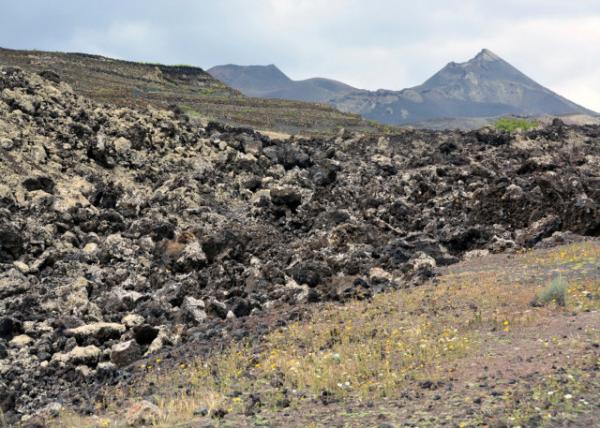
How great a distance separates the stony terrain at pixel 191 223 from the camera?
12.5 metres

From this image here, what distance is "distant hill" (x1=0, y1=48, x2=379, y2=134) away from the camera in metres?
49.2

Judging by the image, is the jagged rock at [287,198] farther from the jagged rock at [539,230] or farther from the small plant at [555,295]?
the small plant at [555,295]

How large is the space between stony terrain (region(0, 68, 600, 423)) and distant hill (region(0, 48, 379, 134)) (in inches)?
549

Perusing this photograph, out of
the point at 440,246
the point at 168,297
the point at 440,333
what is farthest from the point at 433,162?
the point at 440,333

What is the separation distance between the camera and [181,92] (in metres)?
62.6

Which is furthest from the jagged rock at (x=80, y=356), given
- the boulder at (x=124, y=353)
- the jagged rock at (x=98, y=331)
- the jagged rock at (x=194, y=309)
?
the jagged rock at (x=194, y=309)

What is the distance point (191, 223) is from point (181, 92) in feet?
140

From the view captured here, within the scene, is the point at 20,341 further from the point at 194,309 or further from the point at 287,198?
the point at 287,198

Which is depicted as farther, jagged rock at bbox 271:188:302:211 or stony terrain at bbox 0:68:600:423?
jagged rock at bbox 271:188:302:211

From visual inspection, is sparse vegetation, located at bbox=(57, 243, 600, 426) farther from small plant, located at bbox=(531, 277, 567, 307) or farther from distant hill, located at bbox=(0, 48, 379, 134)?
distant hill, located at bbox=(0, 48, 379, 134)

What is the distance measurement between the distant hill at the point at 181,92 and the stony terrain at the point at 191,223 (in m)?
13.9

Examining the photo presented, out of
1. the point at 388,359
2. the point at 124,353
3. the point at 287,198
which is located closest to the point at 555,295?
the point at 388,359

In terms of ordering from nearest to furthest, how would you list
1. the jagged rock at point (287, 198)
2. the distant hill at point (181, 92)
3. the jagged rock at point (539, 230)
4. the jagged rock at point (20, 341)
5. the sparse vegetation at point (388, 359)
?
the sparse vegetation at point (388, 359)
the jagged rock at point (20, 341)
the jagged rock at point (539, 230)
the jagged rock at point (287, 198)
the distant hill at point (181, 92)

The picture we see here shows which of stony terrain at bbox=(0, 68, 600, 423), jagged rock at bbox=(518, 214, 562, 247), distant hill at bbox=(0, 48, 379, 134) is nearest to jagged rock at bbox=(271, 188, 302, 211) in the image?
stony terrain at bbox=(0, 68, 600, 423)
